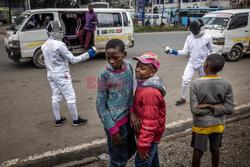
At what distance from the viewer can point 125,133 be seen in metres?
1.85

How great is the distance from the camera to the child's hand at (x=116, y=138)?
1734 millimetres

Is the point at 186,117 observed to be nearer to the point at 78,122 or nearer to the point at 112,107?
the point at 78,122

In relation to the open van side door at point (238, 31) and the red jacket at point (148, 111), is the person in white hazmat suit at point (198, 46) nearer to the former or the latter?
the red jacket at point (148, 111)

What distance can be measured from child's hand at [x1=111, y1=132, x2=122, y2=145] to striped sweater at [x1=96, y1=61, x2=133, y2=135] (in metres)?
0.03

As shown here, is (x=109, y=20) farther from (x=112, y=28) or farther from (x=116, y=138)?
(x=116, y=138)

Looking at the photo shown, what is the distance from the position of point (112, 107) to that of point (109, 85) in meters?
0.20

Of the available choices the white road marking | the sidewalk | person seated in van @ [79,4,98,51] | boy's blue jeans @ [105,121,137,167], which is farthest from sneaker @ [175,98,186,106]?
person seated in van @ [79,4,98,51]

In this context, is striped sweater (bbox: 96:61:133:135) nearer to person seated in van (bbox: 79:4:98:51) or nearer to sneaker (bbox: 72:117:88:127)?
sneaker (bbox: 72:117:88:127)

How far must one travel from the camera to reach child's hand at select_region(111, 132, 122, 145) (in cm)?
173

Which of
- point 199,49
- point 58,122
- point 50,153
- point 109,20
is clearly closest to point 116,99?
point 50,153

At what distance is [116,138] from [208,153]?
1.69 metres

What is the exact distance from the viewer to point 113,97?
1.79m

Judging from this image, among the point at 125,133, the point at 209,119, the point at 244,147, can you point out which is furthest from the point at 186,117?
the point at 125,133

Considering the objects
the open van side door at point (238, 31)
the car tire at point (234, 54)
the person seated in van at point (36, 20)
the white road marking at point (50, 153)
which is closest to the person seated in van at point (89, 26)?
the person seated in van at point (36, 20)
